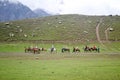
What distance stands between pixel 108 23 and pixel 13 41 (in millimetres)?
64876

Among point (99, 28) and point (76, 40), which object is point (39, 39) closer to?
point (76, 40)

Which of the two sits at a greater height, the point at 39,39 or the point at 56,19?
the point at 56,19

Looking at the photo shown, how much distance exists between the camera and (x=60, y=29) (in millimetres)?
142750

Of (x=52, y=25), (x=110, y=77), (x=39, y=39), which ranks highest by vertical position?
(x=52, y=25)

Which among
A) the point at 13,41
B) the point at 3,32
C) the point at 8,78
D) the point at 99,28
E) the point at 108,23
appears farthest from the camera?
the point at 108,23

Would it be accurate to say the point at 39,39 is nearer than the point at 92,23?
Yes

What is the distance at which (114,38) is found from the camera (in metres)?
123

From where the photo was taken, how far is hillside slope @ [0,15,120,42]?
126506mm

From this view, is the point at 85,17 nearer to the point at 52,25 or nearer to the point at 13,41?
the point at 52,25

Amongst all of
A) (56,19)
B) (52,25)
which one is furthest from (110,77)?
(56,19)

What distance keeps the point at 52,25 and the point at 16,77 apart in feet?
396

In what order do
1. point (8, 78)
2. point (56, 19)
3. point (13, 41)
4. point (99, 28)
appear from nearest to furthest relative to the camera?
point (8, 78) < point (13, 41) < point (99, 28) < point (56, 19)

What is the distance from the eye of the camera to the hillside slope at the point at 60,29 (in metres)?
127

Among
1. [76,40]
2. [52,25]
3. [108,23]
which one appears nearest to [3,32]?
[52,25]
